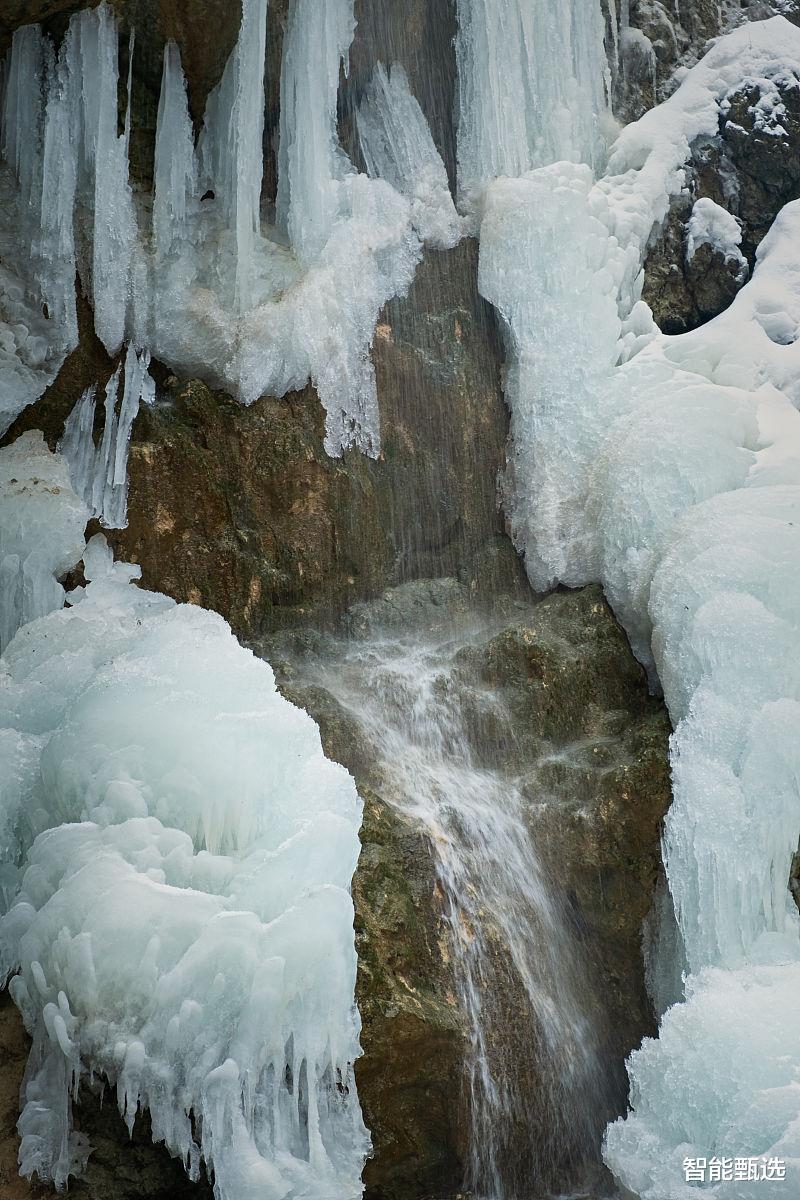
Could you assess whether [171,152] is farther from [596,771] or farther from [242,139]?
[596,771]

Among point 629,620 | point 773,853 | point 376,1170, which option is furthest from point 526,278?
point 376,1170

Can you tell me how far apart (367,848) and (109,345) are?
3.55 meters

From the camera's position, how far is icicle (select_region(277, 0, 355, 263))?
7.73 m

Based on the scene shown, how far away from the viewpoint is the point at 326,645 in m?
6.97

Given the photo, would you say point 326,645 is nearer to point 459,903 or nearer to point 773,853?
point 459,903

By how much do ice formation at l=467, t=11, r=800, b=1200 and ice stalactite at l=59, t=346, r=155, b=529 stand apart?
2635mm

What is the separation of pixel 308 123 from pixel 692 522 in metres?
3.87

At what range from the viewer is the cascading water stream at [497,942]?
16.5ft

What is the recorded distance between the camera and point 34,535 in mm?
6047

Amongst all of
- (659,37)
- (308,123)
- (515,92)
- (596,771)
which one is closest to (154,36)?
(308,123)

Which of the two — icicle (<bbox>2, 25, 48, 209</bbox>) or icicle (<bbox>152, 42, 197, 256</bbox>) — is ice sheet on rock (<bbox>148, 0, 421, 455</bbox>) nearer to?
icicle (<bbox>152, 42, 197, 256</bbox>)

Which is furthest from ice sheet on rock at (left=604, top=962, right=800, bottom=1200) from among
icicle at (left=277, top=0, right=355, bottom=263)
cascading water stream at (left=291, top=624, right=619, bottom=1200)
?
icicle at (left=277, top=0, right=355, bottom=263)

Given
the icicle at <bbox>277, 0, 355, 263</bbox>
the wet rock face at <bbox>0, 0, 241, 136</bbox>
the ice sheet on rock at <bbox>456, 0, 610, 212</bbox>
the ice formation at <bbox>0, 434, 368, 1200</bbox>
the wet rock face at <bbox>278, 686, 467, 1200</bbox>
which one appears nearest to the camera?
the ice formation at <bbox>0, 434, 368, 1200</bbox>

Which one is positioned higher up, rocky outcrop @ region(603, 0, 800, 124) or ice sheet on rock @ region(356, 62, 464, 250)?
rocky outcrop @ region(603, 0, 800, 124)
